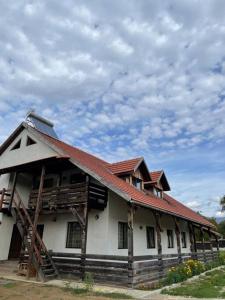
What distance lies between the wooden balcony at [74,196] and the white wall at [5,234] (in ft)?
11.1

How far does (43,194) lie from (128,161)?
5.54m

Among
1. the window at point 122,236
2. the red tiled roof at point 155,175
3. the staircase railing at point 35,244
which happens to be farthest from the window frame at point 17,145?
the red tiled roof at point 155,175

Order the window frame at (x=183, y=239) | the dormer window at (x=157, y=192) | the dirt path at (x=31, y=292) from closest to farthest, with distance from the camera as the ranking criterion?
1. the dirt path at (x=31, y=292)
2. the dormer window at (x=157, y=192)
3. the window frame at (x=183, y=239)

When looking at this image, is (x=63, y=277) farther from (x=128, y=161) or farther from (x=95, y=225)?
(x=128, y=161)

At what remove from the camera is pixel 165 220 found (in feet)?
61.8

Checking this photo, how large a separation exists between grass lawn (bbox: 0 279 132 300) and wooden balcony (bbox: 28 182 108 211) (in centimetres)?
383

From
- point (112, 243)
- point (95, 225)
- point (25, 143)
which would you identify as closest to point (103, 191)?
point (95, 225)

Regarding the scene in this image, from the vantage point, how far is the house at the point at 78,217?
436 inches

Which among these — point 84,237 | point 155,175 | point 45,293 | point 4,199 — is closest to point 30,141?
point 4,199

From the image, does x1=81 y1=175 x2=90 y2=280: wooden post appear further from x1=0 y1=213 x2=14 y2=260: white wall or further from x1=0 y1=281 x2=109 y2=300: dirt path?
x1=0 y1=213 x2=14 y2=260: white wall

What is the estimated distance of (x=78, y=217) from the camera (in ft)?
39.2

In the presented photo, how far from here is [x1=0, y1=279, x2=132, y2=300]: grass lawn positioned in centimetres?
809

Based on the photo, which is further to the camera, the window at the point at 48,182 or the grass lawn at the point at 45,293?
the window at the point at 48,182

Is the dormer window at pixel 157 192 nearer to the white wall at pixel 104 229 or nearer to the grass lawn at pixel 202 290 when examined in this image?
the white wall at pixel 104 229
